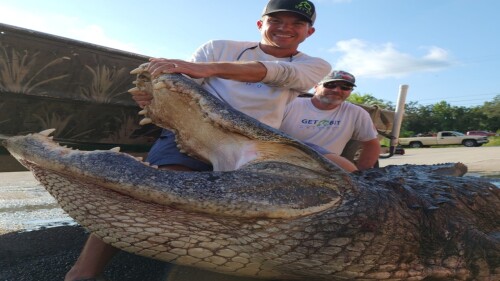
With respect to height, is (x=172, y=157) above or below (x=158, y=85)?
below

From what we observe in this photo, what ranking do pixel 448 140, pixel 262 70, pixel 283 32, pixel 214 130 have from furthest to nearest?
pixel 448 140
pixel 283 32
pixel 262 70
pixel 214 130

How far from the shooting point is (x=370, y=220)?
1714 mm

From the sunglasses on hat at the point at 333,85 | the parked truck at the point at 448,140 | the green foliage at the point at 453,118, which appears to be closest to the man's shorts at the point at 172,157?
the sunglasses on hat at the point at 333,85

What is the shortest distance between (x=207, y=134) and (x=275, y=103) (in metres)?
0.88

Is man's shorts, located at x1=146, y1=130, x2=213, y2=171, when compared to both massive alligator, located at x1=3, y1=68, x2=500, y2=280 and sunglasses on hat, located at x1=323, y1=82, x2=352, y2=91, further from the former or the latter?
sunglasses on hat, located at x1=323, y1=82, x2=352, y2=91

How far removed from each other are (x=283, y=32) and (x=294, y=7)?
0.63 ft

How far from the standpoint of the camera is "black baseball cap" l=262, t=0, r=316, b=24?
272 centimetres

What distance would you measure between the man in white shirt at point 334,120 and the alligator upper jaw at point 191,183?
238 centimetres

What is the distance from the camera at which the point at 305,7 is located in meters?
2.76

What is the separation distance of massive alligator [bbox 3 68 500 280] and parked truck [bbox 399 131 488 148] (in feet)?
132

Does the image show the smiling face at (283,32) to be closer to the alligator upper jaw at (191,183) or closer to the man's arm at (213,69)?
the man's arm at (213,69)

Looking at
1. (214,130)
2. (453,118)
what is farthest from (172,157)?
(453,118)

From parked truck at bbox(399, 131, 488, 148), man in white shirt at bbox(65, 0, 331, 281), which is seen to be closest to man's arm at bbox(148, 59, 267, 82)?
man in white shirt at bbox(65, 0, 331, 281)

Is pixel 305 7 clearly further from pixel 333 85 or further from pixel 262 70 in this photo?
pixel 333 85
